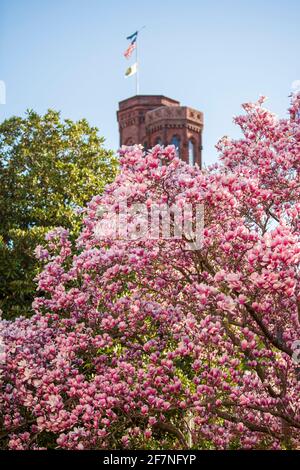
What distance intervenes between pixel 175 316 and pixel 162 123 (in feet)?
187

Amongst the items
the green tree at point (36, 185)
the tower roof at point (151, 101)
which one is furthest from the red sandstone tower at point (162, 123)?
the green tree at point (36, 185)

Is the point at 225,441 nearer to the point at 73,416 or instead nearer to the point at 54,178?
the point at 73,416

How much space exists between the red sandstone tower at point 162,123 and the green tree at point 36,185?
39.6 m

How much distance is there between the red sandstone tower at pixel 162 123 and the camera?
206ft

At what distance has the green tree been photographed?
59.8ft

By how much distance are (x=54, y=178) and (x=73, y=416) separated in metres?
14.8

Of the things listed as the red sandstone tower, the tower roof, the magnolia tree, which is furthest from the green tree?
the tower roof

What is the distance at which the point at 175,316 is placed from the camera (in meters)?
7.96

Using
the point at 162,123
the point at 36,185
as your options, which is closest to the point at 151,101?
the point at 162,123

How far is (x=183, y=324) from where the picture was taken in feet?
25.8

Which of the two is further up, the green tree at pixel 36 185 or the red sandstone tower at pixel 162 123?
the red sandstone tower at pixel 162 123

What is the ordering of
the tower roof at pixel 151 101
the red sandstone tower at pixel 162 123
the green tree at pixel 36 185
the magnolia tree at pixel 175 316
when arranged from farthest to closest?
the tower roof at pixel 151 101 → the red sandstone tower at pixel 162 123 → the green tree at pixel 36 185 → the magnolia tree at pixel 175 316

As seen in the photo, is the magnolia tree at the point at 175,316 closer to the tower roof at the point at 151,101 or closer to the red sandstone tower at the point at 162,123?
the red sandstone tower at the point at 162,123
